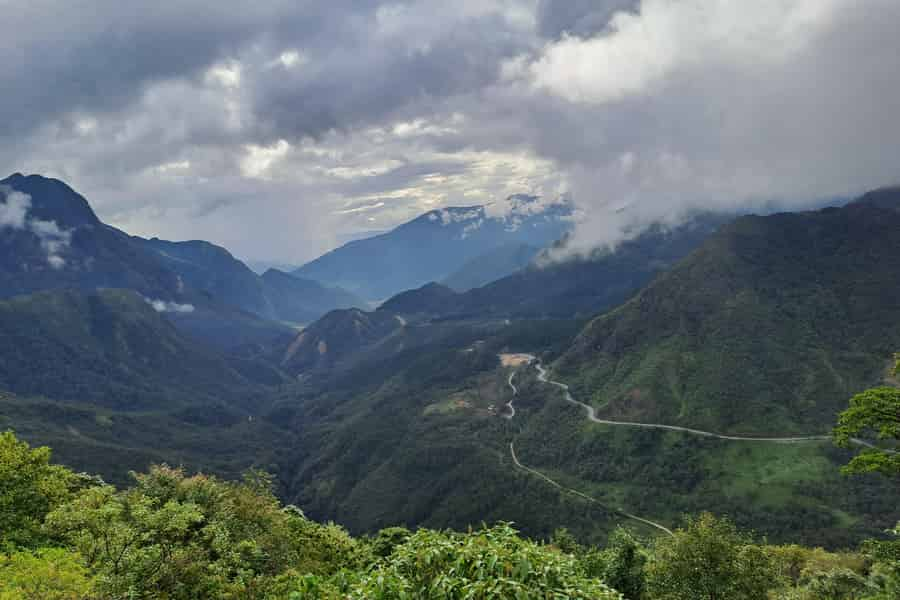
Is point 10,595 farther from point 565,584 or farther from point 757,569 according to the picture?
point 757,569

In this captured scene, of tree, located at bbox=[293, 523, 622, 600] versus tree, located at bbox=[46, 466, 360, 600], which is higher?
tree, located at bbox=[293, 523, 622, 600]

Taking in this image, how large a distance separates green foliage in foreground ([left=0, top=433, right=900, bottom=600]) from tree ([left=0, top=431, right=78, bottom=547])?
9 cm

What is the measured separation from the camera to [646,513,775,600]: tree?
4362cm

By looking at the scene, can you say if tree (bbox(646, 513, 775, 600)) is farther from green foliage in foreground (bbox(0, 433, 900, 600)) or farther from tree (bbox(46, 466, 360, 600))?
tree (bbox(46, 466, 360, 600))

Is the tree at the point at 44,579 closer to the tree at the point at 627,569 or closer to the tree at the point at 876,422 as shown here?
the tree at the point at 876,422

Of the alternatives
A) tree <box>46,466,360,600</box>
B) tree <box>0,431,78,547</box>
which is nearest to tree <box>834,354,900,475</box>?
tree <box>46,466,360,600</box>

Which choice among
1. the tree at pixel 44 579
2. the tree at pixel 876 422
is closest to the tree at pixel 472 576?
the tree at pixel 44 579

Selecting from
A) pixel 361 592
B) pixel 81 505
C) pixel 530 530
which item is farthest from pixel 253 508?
pixel 530 530

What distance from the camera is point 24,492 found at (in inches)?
1521

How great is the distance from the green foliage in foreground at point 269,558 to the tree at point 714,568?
100 millimetres

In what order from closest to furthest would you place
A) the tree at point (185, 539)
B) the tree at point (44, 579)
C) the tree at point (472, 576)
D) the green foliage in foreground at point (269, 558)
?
the tree at point (472, 576)
the green foliage in foreground at point (269, 558)
the tree at point (44, 579)
the tree at point (185, 539)

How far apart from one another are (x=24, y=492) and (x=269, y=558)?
20.2m

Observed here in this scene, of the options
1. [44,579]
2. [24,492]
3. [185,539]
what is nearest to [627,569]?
[185,539]

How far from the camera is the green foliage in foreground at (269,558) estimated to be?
16953 mm
